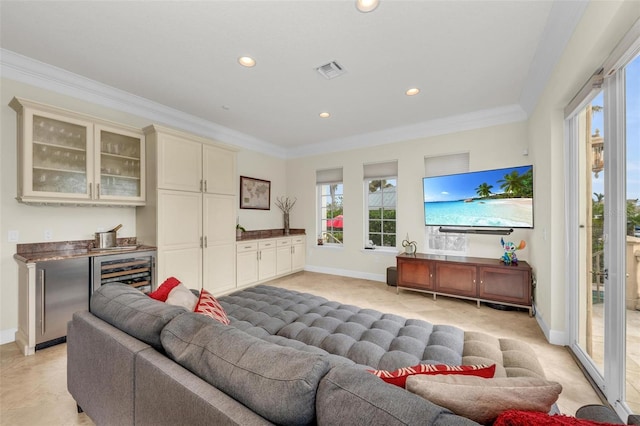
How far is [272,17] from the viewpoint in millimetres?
2020

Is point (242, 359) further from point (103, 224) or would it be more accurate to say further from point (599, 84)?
point (103, 224)

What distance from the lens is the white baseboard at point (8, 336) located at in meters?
2.46

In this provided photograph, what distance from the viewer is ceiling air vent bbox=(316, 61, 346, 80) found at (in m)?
2.65

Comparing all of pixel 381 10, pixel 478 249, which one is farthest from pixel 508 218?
pixel 381 10

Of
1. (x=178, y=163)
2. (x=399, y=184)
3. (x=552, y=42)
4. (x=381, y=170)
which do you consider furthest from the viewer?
(x=381, y=170)

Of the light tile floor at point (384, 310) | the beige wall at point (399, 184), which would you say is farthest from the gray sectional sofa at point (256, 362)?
the beige wall at point (399, 184)

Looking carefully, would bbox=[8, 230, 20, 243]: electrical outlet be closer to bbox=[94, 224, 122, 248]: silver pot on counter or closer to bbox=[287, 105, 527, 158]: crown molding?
bbox=[94, 224, 122, 248]: silver pot on counter

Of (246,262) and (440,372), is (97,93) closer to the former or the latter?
(246,262)

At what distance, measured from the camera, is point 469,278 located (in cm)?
352

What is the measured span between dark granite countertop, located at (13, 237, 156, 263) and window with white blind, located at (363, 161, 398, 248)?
3501mm

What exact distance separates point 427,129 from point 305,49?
8.71ft

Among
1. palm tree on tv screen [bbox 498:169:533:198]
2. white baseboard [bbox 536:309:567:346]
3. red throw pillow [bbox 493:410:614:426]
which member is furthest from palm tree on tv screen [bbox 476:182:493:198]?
red throw pillow [bbox 493:410:614:426]

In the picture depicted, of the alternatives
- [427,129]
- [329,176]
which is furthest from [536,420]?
[329,176]

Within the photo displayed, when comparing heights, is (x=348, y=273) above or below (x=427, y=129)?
below
